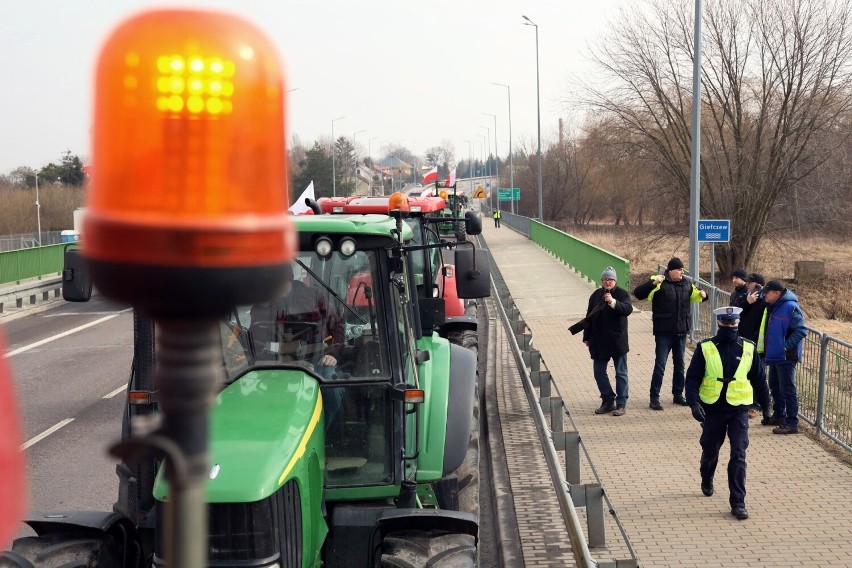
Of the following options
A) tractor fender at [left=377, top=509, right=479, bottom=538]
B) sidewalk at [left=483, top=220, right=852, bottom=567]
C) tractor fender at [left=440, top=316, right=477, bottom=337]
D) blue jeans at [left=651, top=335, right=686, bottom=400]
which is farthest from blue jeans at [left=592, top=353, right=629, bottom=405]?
tractor fender at [left=377, top=509, right=479, bottom=538]

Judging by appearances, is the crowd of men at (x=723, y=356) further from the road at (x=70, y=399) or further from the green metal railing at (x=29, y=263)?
the green metal railing at (x=29, y=263)

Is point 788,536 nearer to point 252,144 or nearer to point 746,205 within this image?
point 252,144

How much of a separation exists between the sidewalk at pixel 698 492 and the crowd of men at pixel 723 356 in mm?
285

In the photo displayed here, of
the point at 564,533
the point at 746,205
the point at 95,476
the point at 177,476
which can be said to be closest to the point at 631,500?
the point at 564,533

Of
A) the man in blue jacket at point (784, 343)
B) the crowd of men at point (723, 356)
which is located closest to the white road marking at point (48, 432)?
the crowd of men at point (723, 356)

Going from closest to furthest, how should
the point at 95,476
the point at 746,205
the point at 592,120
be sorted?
1. the point at 95,476
2. the point at 746,205
3. the point at 592,120

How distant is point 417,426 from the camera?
20.7 ft

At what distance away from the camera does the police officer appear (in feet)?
30.6

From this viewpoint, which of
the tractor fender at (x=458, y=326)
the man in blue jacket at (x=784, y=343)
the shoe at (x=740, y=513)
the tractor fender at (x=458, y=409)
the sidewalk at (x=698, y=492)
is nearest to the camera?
the tractor fender at (x=458, y=409)

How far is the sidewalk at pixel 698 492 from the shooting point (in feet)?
26.7

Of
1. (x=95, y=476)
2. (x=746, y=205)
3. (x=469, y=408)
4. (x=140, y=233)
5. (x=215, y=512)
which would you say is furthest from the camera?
(x=746, y=205)

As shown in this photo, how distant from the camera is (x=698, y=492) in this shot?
9.78 meters

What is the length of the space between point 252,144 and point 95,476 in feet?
32.8

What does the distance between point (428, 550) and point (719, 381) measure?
481 centimetres
